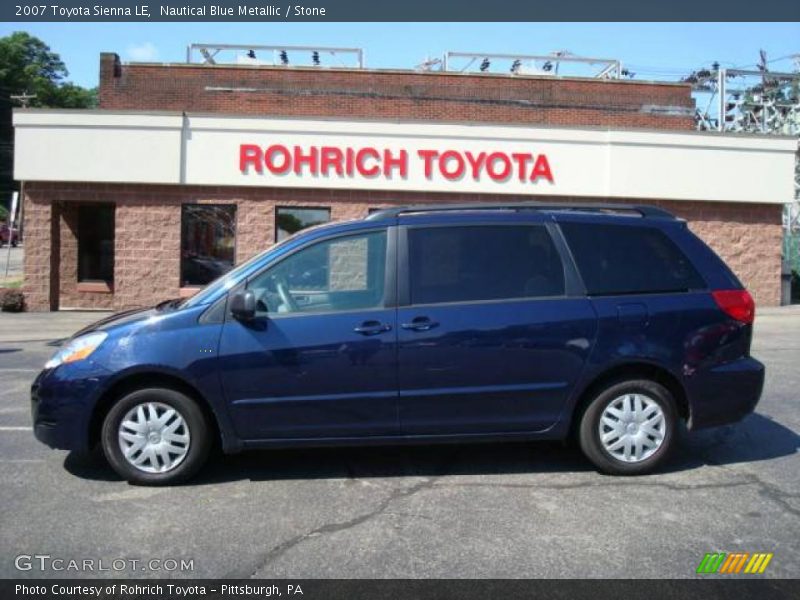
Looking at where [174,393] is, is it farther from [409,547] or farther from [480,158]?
[480,158]

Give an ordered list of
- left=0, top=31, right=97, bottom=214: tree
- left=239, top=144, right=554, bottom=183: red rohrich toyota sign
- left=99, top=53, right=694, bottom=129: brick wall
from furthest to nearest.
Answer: left=0, top=31, right=97, bottom=214: tree → left=99, top=53, right=694, bottom=129: brick wall → left=239, top=144, right=554, bottom=183: red rohrich toyota sign

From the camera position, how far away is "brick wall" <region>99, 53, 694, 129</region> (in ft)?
56.9

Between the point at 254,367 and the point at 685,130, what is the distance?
1526 cm

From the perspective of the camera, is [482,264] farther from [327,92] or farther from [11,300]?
[11,300]

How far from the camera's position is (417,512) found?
177 inches

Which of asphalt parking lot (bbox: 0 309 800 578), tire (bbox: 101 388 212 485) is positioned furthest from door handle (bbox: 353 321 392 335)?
tire (bbox: 101 388 212 485)

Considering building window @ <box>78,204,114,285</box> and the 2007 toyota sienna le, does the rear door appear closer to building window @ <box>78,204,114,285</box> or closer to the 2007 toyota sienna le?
the 2007 toyota sienna le

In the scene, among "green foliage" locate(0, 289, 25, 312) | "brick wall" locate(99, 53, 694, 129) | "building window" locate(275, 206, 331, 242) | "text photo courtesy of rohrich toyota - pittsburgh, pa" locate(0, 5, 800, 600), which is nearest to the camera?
"text photo courtesy of rohrich toyota - pittsburgh, pa" locate(0, 5, 800, 600)

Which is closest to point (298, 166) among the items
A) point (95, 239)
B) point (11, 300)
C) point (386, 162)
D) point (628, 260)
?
point (386, 162)

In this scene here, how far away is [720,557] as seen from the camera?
388cm

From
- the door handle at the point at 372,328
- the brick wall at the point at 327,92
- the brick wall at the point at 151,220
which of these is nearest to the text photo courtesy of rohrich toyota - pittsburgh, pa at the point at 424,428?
the door handle at the point at 372,328

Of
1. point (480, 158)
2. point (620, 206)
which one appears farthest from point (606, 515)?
point (480, 158)

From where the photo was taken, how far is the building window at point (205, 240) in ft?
53.7

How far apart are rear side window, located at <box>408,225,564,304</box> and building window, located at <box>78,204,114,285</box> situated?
14.1 m
